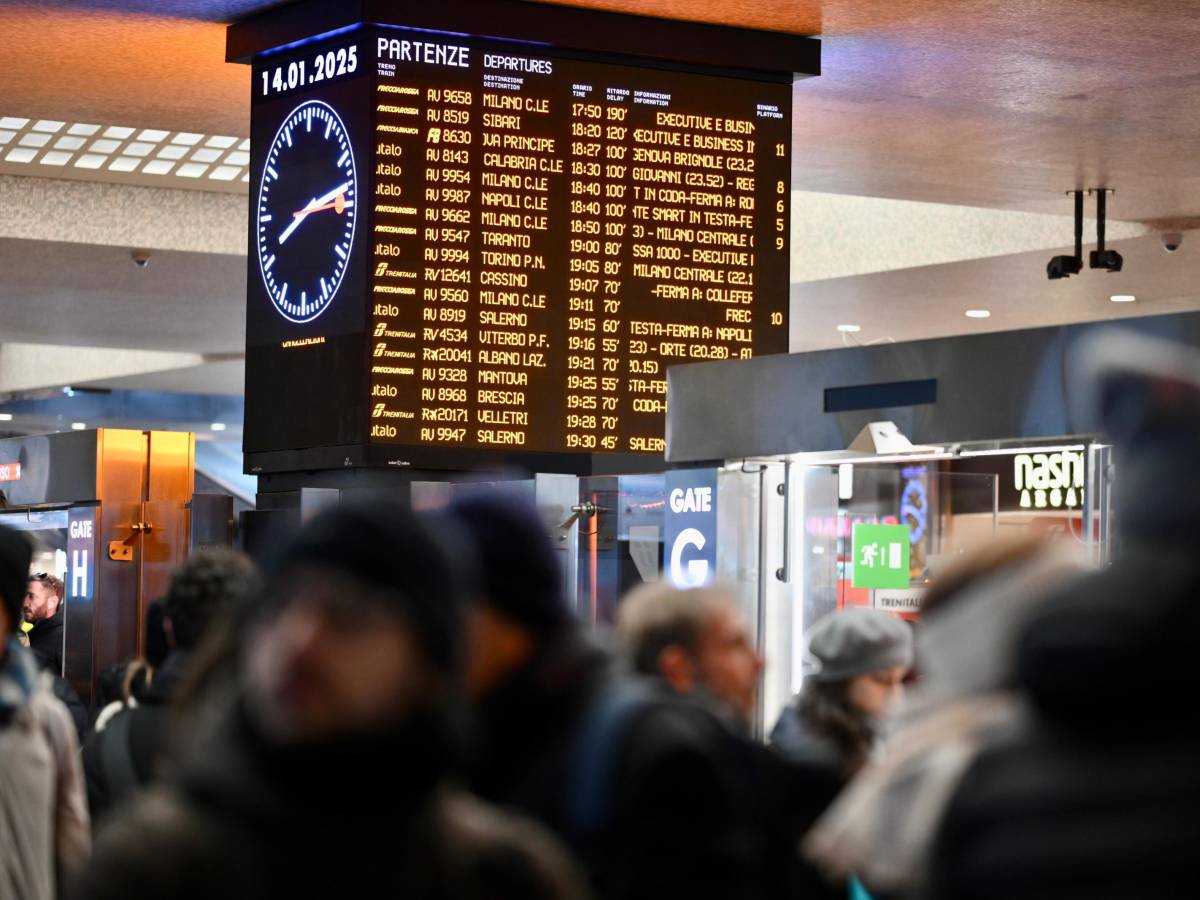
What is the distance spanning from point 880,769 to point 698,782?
218 millimetres

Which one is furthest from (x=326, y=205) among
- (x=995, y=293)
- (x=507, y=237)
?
(x=995, y=293)

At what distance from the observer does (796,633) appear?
23.8 feet

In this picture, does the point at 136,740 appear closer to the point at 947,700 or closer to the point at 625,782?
the point at 625,782

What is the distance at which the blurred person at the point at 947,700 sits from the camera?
91.7 inches

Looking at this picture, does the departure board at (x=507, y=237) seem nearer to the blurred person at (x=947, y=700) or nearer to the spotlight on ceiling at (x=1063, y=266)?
the spotlight on ceiling at (x=1063, y=266)

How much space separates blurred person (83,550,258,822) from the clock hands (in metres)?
4.37

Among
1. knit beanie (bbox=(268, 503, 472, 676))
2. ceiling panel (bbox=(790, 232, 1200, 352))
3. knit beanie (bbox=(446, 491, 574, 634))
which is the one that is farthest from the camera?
ceiling panel (bbox=(790, 232, 1200, 352))

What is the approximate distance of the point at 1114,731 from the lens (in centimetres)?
167

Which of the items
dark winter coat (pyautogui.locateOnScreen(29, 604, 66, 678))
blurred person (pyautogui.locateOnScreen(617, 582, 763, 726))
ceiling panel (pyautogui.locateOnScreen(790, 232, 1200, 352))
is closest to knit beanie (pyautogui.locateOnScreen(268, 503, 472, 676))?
blurred person (pyautogui.locateOnScreen(617, 582, 763, 726))

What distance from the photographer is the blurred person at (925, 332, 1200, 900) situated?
5.31 ft

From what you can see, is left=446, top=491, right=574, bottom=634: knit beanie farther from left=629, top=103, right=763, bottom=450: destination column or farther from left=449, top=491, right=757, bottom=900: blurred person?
left=629, top=103, right=763, bottom=450: destination column

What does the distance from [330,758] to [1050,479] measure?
502cm

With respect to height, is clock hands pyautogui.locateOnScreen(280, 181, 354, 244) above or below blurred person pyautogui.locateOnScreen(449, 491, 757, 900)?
above

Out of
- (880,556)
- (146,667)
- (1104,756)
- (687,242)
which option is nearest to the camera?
(1104,756)
